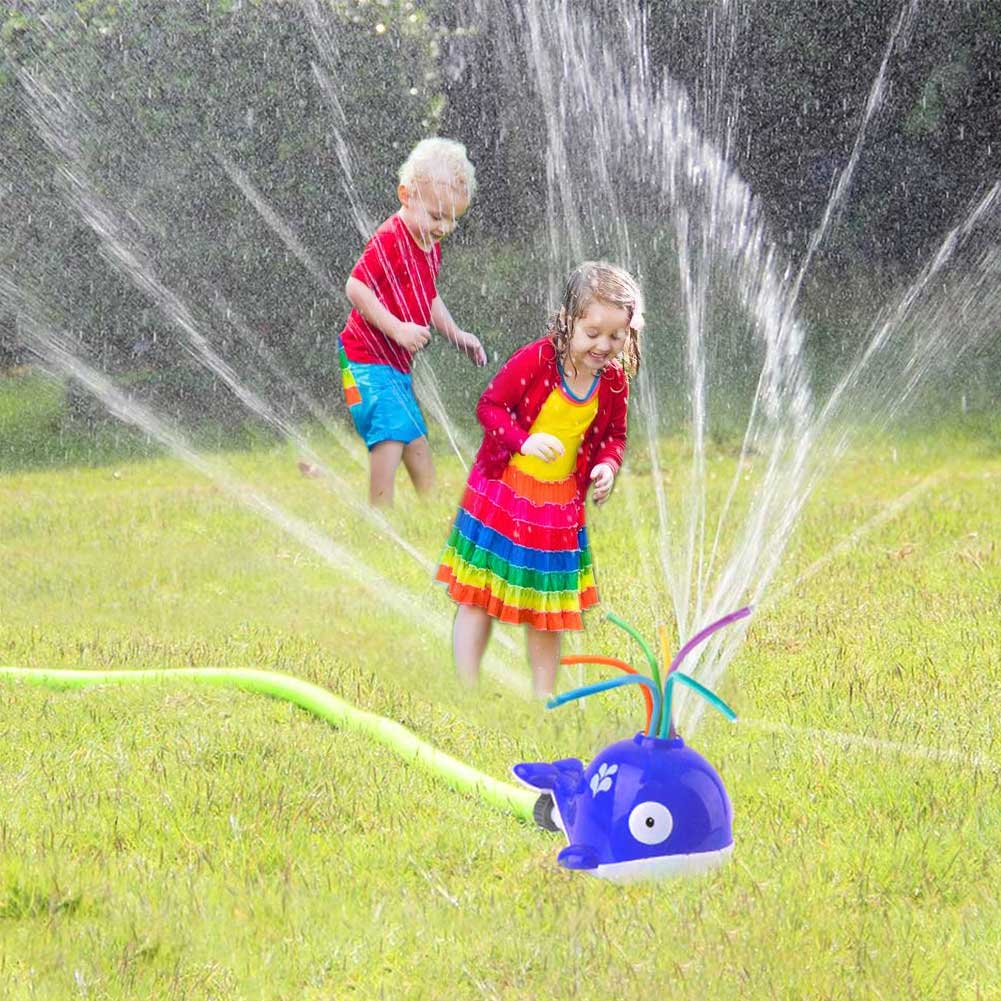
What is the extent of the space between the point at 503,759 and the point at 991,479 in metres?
5.54

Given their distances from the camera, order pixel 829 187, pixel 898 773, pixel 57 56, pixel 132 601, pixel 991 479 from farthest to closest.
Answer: pixel 57 56, pixel 829 187, pixel 991 479, pixel 132 601, pixel 898 773

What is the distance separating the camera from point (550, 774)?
3748mm

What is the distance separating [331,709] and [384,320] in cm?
211

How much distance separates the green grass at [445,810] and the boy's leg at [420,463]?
582 millimetres

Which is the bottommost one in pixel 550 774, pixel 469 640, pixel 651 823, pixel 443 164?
pixel 469 640

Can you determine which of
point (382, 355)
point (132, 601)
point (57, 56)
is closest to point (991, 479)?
point (382, 355)

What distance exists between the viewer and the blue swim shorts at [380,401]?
711 cm

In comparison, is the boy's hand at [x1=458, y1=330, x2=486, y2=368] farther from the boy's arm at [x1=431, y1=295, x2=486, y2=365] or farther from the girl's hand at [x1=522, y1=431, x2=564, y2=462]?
the girl's hand at [x1=522, y1=431, x2=564, y2=462]

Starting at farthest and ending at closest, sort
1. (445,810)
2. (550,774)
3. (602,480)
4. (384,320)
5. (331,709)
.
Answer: (384,320)
(331,709)
(602,480)
(445,810)
(550,774)

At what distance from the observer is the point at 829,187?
12766mm

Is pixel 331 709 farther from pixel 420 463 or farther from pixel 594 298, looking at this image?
pixel 420 463

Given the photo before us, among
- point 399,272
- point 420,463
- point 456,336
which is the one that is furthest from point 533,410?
point 420,463

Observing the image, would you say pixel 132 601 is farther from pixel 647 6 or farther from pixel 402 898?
pixel 647 6

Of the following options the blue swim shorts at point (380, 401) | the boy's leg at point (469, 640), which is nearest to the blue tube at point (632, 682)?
the boy's leg at point (469, 640)
